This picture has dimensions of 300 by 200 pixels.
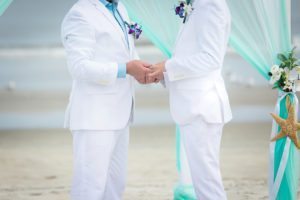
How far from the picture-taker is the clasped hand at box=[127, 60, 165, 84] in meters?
3.35

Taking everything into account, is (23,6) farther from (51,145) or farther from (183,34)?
(183,34)

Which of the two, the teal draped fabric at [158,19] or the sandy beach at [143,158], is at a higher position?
the teal draped fabric at [158,19]

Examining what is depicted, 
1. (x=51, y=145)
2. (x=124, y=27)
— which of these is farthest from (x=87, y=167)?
(x=51, y=145)

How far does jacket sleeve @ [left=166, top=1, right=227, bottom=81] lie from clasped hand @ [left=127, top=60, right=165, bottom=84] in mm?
67

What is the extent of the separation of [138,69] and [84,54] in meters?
0.30

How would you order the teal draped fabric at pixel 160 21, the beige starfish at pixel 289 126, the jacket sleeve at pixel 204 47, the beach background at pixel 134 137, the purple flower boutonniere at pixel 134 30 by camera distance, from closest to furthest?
1. the jacket sleeve at pixel 204 47
2. the purple flower boutonniere at pixel 134 30
3. the beige starfish at pixel 289 126
4. the teal draped fabric at pixel 160 21
5. the beach background at pixel 134 137

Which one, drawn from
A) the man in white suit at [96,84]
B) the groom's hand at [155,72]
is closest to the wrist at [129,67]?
the man in white suit at [96,84]

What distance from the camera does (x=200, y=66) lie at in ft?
10.7

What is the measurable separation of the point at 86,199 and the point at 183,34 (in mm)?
1028

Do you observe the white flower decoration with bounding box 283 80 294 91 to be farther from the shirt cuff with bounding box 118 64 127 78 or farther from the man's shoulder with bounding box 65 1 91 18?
the man's shoulder with bounding box 65 1 91 18

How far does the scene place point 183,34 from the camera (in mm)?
3365

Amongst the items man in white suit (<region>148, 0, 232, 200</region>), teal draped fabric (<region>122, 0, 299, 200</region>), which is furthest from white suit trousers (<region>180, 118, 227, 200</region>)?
teal draped fabric (<region>122, 0, 299, 200</region>)

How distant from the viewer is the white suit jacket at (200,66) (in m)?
3.23

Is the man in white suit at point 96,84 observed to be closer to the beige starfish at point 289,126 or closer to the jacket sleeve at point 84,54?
the jacket sleeve at point 84,54
